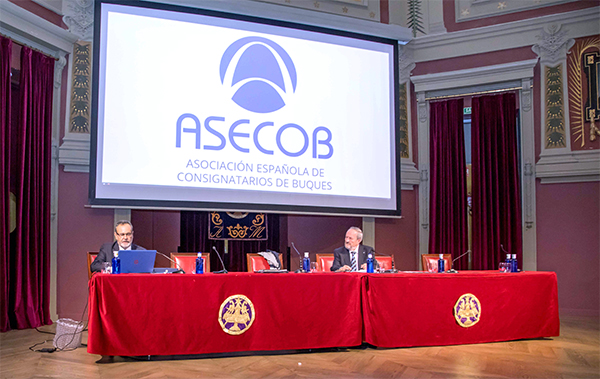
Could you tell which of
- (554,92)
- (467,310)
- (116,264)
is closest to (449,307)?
(467,310)

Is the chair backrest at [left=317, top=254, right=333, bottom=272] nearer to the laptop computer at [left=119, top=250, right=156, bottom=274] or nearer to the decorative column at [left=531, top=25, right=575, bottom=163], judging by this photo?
the laptop computer at [left=119, top=250, right=156, bottom=274]

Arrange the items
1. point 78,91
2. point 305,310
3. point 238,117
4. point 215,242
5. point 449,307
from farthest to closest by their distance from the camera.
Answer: point 215,242
point 78,91
point 238,117
point 449,307
point 305,310

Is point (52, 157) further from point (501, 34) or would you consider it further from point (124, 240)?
point (501, 34)

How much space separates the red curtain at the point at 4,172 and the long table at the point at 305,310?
2142 mm

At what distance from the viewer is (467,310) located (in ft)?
12.1

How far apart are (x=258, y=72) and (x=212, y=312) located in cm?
294

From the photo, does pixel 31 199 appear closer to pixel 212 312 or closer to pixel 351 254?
pixel 212 312

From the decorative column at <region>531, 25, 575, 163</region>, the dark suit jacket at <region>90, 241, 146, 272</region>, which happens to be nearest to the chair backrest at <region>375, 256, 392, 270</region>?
the dark suit jacket at <region>90, 241, 146, 272</region>

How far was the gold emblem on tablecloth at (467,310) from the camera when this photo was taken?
366cm

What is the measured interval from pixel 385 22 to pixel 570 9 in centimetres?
236

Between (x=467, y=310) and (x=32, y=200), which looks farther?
(x=32, y=200)

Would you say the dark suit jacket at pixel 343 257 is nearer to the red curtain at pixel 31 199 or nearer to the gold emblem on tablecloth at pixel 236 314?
the gold emblem on tablecloth at pixel 236 314

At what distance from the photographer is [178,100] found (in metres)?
4.91

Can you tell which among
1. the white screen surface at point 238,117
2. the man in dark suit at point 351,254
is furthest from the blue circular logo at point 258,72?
the man in dark suit at point 351,254
